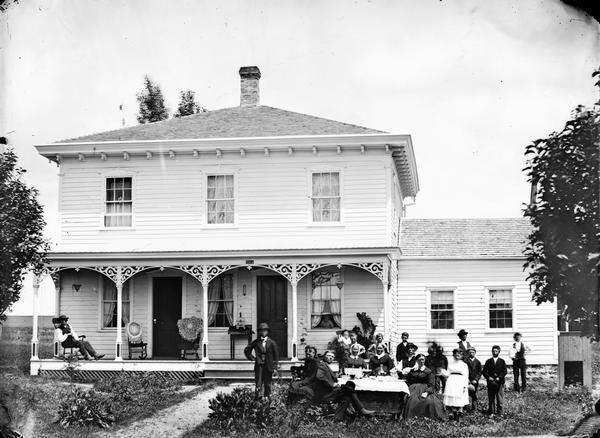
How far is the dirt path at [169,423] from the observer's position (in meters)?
16.0

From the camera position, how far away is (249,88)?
90.8 ft

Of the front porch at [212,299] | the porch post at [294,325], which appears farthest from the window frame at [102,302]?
the porch post at [294,325]

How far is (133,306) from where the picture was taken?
78.7 feet

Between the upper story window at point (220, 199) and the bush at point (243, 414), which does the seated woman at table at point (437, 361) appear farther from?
the upper story window at point (220, 199)

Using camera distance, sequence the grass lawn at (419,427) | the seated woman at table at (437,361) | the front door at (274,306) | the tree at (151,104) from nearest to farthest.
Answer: the grass lawn at (419,427) → the seated woman at table at (437,361) → the front door at (274,306) → the tree at (151,104)

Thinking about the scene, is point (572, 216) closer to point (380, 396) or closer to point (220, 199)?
point (380, 396)

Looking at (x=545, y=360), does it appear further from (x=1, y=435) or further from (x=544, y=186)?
(x=1, y=435)

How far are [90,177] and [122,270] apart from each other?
3.20 metres

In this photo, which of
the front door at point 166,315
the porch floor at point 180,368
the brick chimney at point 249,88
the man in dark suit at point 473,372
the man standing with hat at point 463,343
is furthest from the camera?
the brick chimney at point 249,88

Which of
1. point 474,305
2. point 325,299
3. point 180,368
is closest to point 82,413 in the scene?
point 180,368

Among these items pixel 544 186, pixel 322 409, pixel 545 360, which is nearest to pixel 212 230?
pixel 322 409

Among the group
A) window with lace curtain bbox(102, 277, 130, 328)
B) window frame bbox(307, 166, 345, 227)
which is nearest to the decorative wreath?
window with lace curtain bbox(102, 277, 130, 328)

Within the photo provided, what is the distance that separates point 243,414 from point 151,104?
1179 inches

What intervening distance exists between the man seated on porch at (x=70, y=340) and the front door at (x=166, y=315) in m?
→ 2.09
